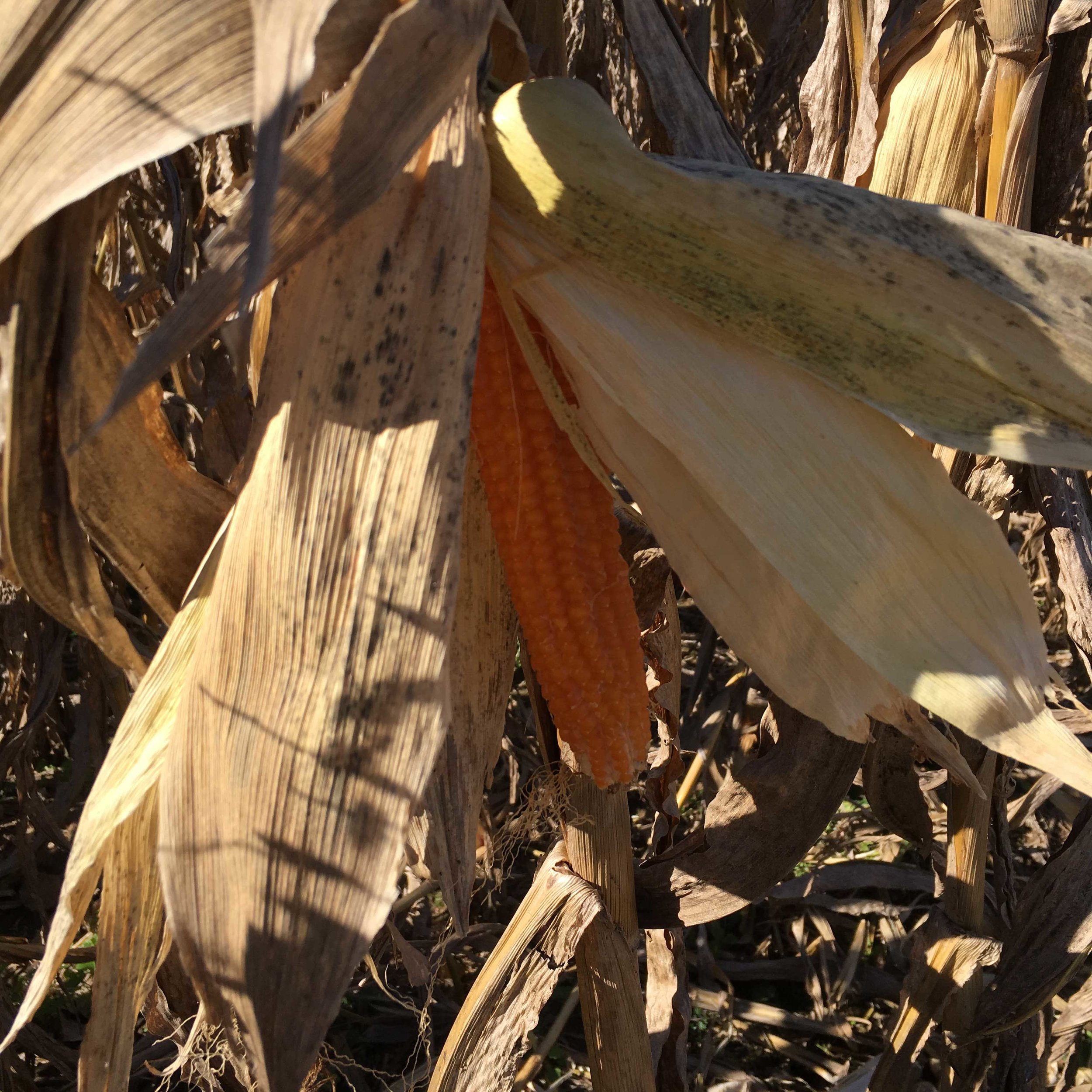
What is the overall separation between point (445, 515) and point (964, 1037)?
4.62 ft

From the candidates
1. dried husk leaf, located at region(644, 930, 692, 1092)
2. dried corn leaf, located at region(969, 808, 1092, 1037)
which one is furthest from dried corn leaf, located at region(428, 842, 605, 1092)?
dried corn leaf, located at region(969, 808, 1092, 1037)

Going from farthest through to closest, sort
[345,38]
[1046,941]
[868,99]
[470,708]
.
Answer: [1046,941]
[868,99]
[470,708]
[345,38]

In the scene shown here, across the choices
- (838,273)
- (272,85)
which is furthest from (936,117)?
(272,85)

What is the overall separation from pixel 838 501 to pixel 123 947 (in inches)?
31.9

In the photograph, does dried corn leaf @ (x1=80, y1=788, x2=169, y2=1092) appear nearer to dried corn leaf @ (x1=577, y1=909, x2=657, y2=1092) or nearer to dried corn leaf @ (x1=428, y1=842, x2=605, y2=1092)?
dried corn leaf @ (x1=428, y1=842, x2=605, y2=1092)

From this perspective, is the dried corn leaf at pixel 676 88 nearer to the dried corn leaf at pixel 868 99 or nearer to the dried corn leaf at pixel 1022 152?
the dried corn leaf at pixel 868 99

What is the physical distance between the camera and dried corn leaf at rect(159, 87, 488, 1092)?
760 millimetres

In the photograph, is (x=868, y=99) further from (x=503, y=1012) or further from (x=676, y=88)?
(x=503, y=1012)

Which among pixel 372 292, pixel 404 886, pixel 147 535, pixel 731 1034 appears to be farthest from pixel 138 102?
pixel 731 1034

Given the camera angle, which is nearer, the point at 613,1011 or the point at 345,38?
the point at 345,38

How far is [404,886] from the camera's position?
218 cm

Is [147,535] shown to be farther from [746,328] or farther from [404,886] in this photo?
[404,886]

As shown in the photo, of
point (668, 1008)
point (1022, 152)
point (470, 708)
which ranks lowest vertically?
point (668, 1008)

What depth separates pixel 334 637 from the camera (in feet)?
2.53
